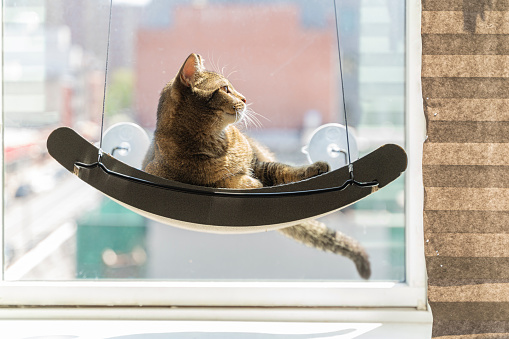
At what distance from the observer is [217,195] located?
1.08 m

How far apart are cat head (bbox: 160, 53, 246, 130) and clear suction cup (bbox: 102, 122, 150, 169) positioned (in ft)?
0.76

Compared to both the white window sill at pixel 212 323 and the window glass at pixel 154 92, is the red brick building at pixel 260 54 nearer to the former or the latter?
the window glass at pixel 154 92

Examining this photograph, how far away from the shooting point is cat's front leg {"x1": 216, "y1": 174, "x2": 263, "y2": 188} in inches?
49.7

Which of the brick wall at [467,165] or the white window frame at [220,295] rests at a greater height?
the brick wall at [467,165]

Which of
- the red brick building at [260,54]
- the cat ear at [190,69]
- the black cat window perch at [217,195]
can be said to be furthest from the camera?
the red brick building at [260,54]

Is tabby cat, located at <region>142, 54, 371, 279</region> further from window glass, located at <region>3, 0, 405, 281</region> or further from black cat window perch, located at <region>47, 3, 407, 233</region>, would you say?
window glass, located at <region>3, 0, 405, 281</region>

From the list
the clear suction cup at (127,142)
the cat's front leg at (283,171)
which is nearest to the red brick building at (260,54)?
the clear suction cup at (127,142)

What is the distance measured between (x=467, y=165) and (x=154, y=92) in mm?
888

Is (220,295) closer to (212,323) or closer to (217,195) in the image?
(212,323)

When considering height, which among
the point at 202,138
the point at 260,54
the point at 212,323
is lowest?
the point at 212,323

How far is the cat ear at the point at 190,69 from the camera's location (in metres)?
1.21

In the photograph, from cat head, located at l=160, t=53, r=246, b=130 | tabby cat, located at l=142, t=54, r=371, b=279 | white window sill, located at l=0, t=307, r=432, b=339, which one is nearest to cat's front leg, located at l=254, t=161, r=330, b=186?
tabby cat, located at l=142, t=54, r=371, b=279

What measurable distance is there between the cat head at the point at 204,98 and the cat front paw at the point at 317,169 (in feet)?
0.67

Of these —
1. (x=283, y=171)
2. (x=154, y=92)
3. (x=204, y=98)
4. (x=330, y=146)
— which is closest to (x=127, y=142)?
(x=154, y=92)
